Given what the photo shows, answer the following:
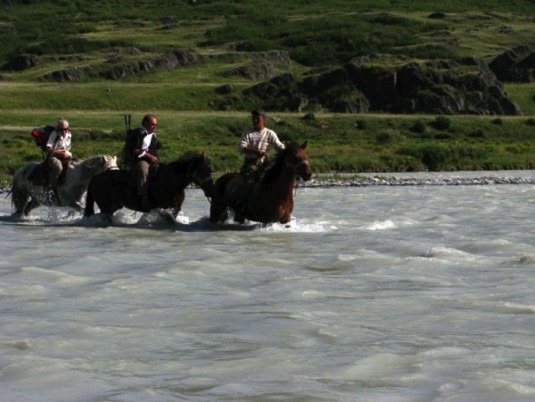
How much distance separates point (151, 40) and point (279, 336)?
92727 mm

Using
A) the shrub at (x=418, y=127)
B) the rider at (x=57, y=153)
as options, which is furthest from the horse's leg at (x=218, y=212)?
the shrub at (x=418, y=127)

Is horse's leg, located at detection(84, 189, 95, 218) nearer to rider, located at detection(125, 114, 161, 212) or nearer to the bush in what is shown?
rider, located at detection(125, 114, 161, 212)

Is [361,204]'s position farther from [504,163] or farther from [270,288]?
[504,163]

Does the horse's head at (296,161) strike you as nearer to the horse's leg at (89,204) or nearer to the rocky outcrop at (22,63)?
the horse's leg at (89,204)

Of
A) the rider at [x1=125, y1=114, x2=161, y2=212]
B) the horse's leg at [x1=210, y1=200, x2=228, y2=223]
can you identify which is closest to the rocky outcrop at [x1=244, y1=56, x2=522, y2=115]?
the horse's leg at [x1=210, y1=200, x2=228, y2=223]

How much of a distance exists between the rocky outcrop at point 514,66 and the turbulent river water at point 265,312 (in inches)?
2373

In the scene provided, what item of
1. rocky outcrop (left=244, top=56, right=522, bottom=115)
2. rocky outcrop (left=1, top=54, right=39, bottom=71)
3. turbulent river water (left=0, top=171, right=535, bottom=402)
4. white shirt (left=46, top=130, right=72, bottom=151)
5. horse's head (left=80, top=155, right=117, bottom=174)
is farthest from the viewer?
rocky outcrop (left=1, top=54, right=39, bottom=71)

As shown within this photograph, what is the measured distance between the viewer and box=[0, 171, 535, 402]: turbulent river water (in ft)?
28.5

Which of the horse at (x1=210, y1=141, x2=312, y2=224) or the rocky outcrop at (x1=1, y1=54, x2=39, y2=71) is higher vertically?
the horse at (x1=210, y1=141, x2=312, y2=224)

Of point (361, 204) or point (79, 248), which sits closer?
point (79, 248)

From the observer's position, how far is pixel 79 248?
55.2 ft

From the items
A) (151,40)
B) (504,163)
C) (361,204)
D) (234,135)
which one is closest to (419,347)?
(361,204)

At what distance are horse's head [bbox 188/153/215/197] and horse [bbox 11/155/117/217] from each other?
2.00 metres

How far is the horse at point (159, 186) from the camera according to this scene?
1901cm
